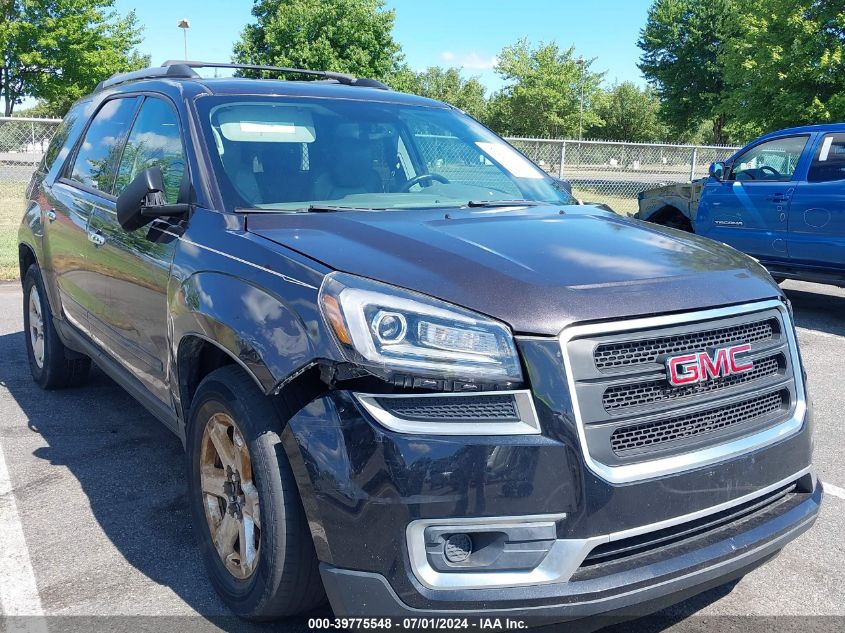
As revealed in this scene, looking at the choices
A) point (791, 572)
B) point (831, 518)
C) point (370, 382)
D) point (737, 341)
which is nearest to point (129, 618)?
point (370, 382)

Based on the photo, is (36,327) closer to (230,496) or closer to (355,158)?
(355,158)

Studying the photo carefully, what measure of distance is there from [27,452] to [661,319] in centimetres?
366

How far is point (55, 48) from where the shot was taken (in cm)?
3544

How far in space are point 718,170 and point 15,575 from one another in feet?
27.5

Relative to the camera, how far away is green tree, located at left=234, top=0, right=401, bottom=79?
3569 centimetres

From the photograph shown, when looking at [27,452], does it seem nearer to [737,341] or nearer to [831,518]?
[737,341]

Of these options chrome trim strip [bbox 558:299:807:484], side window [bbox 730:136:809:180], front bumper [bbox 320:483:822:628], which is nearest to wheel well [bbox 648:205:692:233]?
side window [bbox 730:136:809:180]

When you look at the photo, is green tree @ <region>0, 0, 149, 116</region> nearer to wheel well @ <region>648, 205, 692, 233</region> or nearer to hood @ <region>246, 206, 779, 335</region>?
wheel well @ <region>648, 205, 692, 233</region>

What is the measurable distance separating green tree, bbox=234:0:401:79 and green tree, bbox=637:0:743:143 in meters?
20.8

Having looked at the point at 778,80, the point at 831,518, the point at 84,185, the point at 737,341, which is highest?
the point at 778,80

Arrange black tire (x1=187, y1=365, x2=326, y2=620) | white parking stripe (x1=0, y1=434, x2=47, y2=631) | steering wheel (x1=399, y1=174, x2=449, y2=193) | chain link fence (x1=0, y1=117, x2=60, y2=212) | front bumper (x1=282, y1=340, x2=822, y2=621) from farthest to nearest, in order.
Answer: chain link fence (x1=0, y1=117, x2=60, y2=212), steering wheel (x1=399, y1=174, x2=449, y2=193), white parking stripe (x1=0, y1=434, x2=47, y2=631), black tire (x1=187, y1=365, x2=326, y2=620), front bumper (x1=282, y1=340, x2=822, y2=621)

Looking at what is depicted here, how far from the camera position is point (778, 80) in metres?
23.2

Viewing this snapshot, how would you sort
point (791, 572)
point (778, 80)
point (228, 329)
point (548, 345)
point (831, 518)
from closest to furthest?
point (548, 345)
point (228, 329)
point (791, 572)
point (831, 518)
point (778, 80)

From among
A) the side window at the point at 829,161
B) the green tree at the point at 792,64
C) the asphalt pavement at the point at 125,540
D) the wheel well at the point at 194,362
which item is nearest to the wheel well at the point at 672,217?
the side window at the point at 829,161
